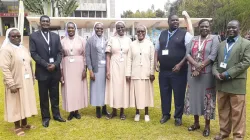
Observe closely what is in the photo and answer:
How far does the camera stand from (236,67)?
3.23m

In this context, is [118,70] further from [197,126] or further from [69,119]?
[197,126]

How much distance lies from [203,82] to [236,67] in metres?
0.63

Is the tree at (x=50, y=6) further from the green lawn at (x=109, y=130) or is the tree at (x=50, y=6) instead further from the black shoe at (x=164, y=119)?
the black shoe at (x=164, y=119)

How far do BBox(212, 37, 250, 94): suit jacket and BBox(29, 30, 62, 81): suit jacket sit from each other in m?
2.80

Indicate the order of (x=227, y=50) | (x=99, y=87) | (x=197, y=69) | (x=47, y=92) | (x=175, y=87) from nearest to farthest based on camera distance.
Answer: (x=227, y=50) → (x=197, y=69) → (x=175, y=87) → (x=47, y=92) → (x=99, y=87)

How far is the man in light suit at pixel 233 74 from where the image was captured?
324 cm

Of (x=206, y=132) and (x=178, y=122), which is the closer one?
(x=206, y=132)

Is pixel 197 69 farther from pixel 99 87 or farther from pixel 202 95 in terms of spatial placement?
pixel 99 87

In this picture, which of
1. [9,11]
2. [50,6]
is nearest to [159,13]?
[9,11]

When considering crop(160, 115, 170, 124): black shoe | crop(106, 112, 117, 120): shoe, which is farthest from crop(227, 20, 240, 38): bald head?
crop(106, 112, 117, 120): shoe

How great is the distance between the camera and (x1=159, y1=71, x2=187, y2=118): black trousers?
4266 mm

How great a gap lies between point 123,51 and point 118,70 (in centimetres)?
39

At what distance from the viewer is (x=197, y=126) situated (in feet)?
13.8

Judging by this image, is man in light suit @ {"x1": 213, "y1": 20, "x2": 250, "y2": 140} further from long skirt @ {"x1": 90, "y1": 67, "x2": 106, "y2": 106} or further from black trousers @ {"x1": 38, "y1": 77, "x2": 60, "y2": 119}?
black trousers @ {"x1": 38, "y1": 77, "x2": 60, "y2": 119}
